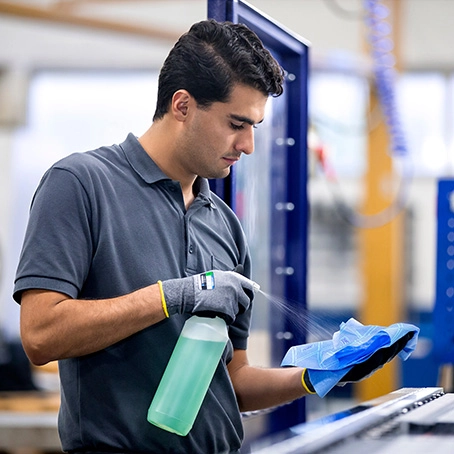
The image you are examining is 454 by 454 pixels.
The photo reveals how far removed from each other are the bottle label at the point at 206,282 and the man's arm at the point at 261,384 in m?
0.42

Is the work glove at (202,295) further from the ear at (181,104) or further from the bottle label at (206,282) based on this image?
the ear at (181,104)

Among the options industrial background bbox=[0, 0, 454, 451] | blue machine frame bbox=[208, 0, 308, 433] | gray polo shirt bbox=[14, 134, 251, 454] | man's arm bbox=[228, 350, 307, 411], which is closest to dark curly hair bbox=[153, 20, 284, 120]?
gray polo shirt bbox=[14, 134, 251, 454]

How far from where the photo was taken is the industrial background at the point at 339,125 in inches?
282

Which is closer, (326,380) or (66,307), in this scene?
(66,307)

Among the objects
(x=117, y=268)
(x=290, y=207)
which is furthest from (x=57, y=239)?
(x=290, y=207)

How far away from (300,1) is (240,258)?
5975 mm

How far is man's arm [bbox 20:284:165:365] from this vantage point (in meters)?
1.51

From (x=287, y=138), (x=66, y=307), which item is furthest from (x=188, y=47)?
(x=287, y=138)

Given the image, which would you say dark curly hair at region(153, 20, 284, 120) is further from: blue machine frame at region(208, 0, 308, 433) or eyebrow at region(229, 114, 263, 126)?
blue machine frame at region(208, 0, 308, 433)

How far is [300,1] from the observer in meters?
7.52

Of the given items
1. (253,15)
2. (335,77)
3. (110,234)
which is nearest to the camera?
(110,234)

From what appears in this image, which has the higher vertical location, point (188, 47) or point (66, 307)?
point (188, 47)

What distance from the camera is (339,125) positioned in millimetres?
7262

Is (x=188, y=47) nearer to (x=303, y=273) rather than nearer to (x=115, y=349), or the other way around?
(x=115, y=349)
